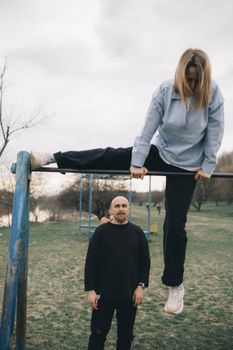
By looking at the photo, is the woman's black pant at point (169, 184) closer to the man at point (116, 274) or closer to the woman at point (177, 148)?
the woman at point (177, 148)

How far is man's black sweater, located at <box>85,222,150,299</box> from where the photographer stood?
2.98m

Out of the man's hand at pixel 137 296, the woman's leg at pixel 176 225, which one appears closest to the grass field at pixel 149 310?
the man's hand at pixel 137 296

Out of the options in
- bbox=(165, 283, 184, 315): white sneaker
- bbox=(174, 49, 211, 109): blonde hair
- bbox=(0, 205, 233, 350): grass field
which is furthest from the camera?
bbox=(0, 205, 233, 350): grass field

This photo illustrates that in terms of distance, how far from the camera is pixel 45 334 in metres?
4.59

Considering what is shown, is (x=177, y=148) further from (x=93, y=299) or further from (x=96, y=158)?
(x=93, y=299)

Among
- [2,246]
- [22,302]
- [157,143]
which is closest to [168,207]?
[157,143]

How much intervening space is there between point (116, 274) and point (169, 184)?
86cm

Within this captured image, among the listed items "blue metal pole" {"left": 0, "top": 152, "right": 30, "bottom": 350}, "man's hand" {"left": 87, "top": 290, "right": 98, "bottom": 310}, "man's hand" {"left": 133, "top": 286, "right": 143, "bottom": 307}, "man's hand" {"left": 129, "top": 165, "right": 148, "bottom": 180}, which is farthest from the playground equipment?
"man's hand" {"left": 133, "top": 286, "right": 143, "bottom": 307}

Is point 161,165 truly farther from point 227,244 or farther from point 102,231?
point 227,244

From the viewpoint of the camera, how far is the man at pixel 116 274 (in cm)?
298

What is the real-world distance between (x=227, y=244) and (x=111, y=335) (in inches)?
431

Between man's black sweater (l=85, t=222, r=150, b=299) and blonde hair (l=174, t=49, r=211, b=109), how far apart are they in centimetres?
122

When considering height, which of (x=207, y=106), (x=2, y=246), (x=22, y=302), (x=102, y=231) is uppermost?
(x=207, y=106)

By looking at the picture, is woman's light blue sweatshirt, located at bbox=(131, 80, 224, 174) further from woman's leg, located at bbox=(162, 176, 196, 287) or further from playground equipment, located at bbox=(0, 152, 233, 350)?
playground equipment, located at bbox=(0, 152, 233, 350)
